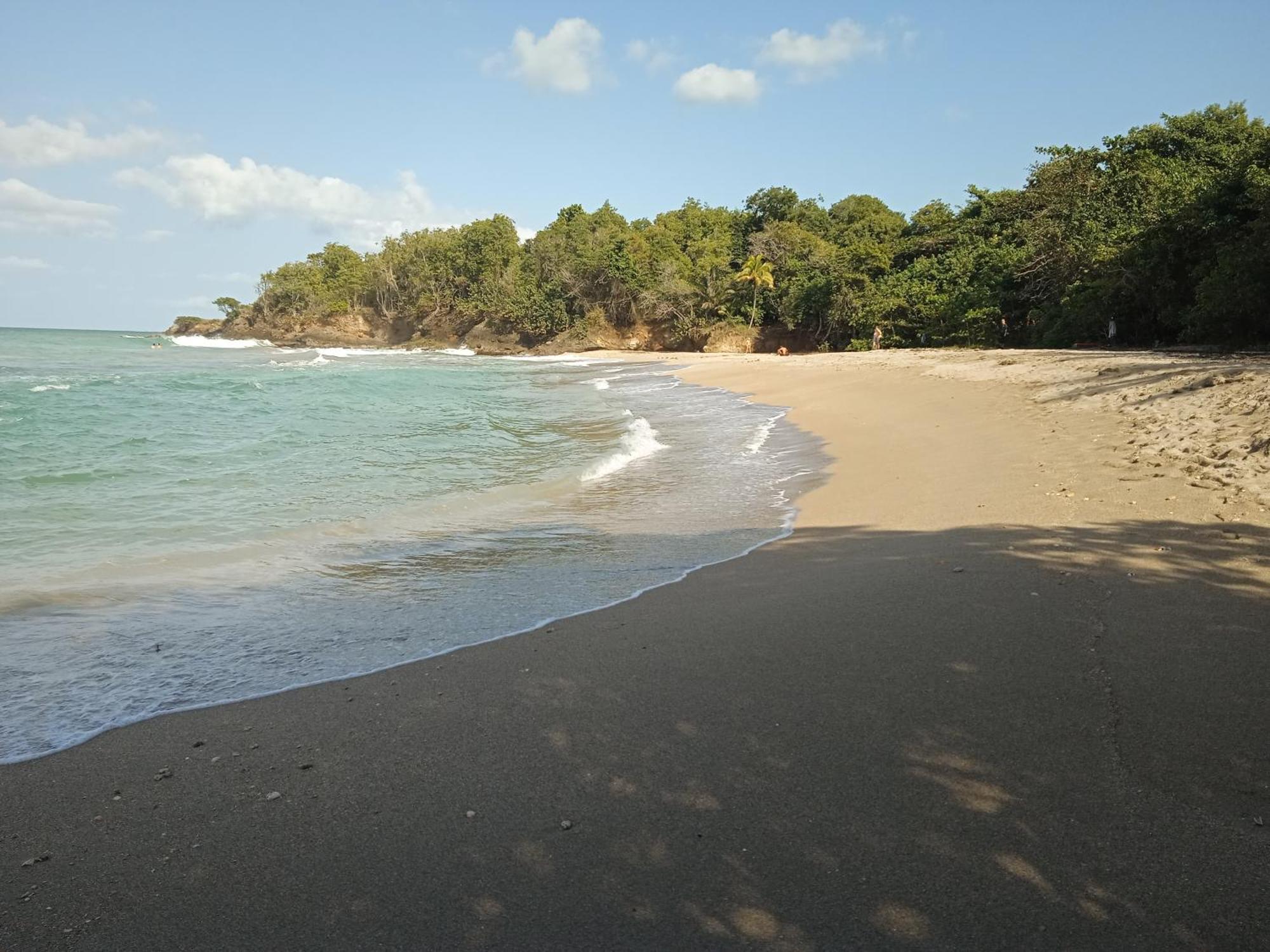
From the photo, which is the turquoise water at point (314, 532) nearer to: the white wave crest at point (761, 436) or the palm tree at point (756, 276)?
the white wave crest at point (761, 436)

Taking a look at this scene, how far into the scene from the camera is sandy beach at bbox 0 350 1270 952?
7.66 ft

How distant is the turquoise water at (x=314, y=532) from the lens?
4.83 m

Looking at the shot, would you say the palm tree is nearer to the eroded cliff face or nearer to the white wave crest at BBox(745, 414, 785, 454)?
the eroded cliff face

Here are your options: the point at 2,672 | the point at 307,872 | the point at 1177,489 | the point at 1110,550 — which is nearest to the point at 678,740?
the point at 307,872

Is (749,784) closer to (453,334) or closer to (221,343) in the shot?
(453,334)

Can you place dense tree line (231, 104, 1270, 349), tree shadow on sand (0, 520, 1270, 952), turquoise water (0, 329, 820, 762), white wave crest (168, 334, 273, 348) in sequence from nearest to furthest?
tree shadow on sand (0, 520, 1270, 952), turquoise water (0, 329, 820, 762), dense tree line (231, 104, 1270, 349), white wave crest (168, 334, 273, 348)

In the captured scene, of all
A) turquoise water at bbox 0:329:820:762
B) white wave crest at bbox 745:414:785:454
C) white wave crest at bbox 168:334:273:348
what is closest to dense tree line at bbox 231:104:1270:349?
white wave crest at bbox 745:414:785:454

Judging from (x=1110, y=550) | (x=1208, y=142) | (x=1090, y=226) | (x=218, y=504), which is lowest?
(x=218, y=504)

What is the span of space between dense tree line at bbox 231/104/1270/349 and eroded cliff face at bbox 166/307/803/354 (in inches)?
38.7

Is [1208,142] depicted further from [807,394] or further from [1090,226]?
[807,394]

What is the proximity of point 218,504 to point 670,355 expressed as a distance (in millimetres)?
42475

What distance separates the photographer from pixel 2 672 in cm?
468

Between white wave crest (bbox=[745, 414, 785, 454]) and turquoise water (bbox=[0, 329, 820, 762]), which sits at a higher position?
white wave crest (bbox=[745, 414, 785, 454])

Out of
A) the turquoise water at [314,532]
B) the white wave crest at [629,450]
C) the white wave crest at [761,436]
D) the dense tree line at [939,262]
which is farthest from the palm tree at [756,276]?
the white wave crest at [629,450]
